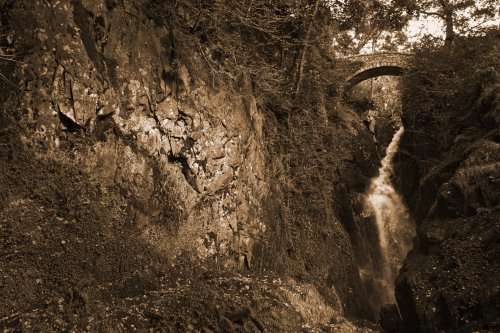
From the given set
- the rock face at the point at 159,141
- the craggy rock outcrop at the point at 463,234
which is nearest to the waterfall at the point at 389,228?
the craggy rock outcrop at the point at 463,234

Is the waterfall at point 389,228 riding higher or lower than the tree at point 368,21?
lower

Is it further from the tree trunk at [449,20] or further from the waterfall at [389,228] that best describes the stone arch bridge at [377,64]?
the waterfall at [389,228]

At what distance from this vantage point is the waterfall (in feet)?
44.6

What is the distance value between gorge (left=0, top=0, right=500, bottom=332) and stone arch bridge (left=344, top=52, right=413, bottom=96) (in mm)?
4809

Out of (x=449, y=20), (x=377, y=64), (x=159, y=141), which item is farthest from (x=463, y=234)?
(x=449, y=20)

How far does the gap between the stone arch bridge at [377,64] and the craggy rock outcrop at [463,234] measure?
4465mm

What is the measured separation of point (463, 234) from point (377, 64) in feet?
37.6

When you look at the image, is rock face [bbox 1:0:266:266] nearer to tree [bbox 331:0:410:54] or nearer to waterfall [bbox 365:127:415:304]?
waterfall [bbox 365:127:415:304]

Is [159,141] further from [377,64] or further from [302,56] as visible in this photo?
[377,64]

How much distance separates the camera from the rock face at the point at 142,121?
6.09m

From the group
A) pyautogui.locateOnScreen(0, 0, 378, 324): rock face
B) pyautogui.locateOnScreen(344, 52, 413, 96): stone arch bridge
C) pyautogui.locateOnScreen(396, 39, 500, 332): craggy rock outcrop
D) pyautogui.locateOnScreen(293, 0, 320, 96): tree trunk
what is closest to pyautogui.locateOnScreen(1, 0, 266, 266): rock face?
pyautogui.locateOnScreen(0, 0, 378, 324): rock face

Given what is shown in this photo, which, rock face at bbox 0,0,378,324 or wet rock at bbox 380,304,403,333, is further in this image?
wet rock at bbox 380,304,403,333

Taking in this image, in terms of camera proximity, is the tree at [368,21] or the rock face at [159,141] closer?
the rock face at [159,141]

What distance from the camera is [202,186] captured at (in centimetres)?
800
